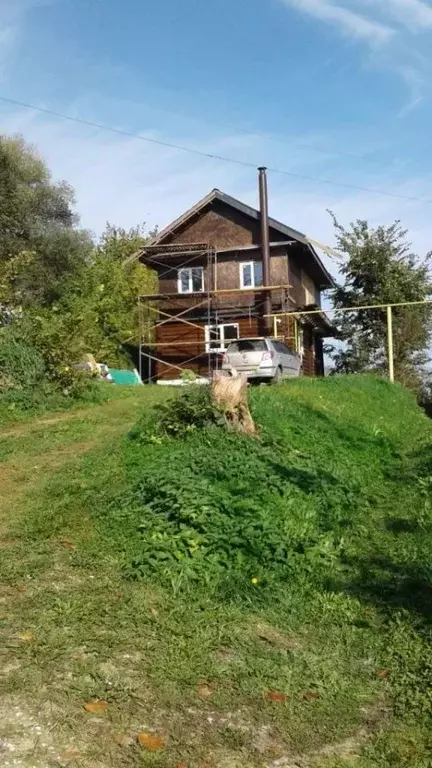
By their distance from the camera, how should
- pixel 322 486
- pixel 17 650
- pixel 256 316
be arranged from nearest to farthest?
pixel 17 650 → pixel 322 486 → pixel 256 316

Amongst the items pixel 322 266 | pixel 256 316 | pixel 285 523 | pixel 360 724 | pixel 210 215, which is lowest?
pixel 360 724

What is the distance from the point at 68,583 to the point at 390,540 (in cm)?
295

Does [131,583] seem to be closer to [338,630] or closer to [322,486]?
[338,630]

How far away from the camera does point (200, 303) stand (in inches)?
1101

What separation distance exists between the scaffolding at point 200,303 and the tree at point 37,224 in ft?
15.8

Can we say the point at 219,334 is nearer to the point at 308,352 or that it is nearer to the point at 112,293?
the point at 308,352

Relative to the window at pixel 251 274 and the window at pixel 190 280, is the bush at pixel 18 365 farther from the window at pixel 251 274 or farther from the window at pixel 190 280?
the window at pixel 190 280

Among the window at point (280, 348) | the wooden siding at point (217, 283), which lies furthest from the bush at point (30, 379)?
the wooden siding at point (217, 283)

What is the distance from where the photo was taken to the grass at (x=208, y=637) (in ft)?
10.5

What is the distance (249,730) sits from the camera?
3320 millimetres

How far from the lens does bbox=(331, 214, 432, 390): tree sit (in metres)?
29.1

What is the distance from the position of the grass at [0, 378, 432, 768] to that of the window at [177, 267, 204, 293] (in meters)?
21.2

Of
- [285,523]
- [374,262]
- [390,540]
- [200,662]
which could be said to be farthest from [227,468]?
[374,262]

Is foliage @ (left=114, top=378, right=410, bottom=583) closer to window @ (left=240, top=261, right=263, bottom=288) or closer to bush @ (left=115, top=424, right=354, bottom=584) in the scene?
bush @ (left=115, top=424, right=354, bottom=584)
